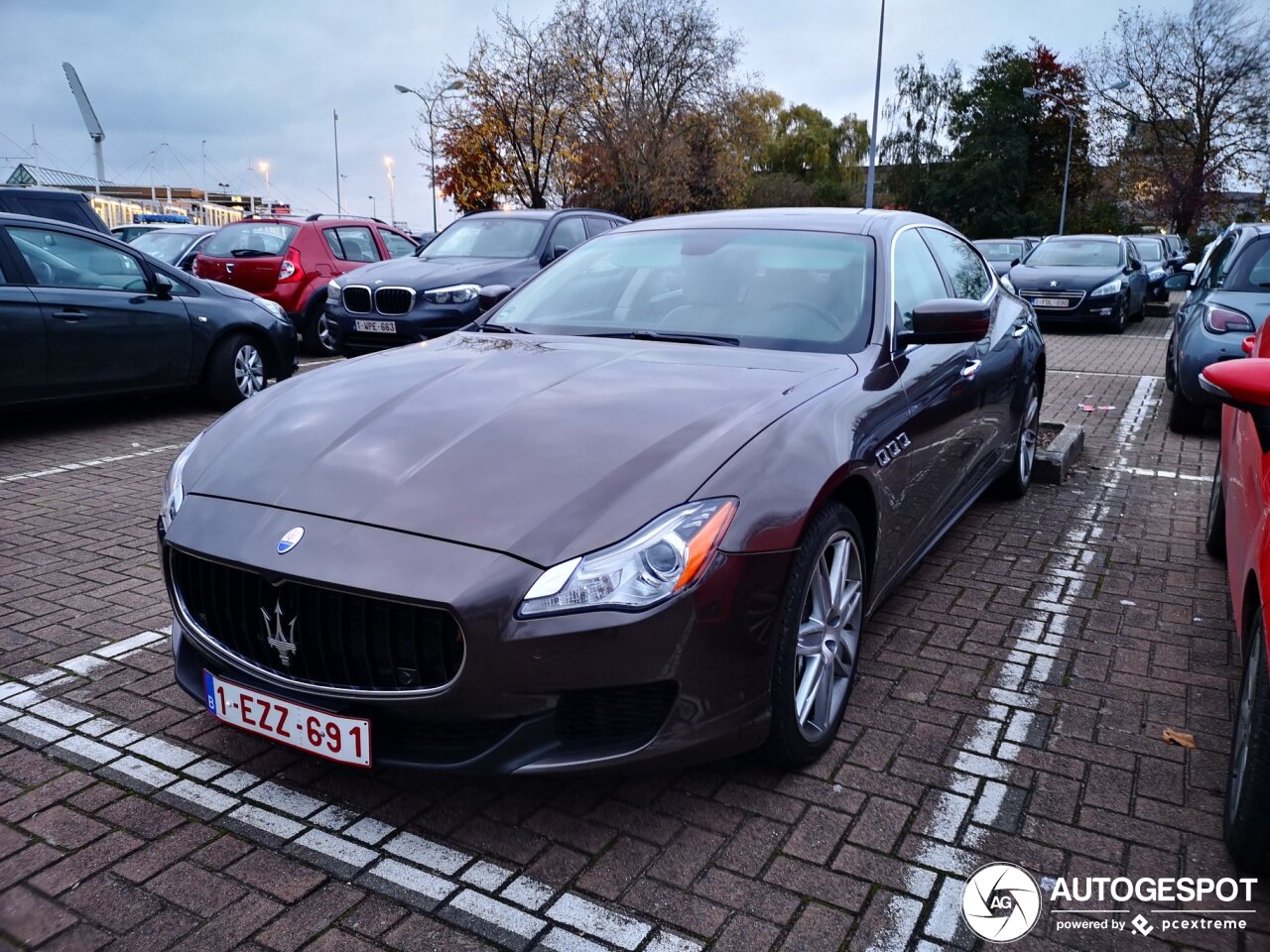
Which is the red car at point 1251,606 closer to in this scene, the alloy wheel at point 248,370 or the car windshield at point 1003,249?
the alloy wheel at point 248,370

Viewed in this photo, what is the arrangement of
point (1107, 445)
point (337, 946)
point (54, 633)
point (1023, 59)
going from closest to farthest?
point (337, 946)
point (54, 633)
point (1107, 445)
point (1023, 59)

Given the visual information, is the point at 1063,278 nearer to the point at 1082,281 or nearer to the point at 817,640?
the point at 1082,281

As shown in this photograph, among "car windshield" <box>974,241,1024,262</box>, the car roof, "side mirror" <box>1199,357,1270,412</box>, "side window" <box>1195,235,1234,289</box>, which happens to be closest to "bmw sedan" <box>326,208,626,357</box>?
the car roof

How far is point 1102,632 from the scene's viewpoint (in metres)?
4.09

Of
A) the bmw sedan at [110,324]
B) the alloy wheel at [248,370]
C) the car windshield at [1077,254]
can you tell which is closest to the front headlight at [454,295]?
the bmw sedan at [110,324]

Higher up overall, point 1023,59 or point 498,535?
point 1023,59

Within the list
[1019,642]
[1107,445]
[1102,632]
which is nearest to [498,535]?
[1019,642]

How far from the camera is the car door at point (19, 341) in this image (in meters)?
7.12


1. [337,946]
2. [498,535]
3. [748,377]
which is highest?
[748,377]

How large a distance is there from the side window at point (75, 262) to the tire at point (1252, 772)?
772 cm

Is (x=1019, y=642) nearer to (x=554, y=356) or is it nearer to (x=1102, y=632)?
(x=1102, y=632)

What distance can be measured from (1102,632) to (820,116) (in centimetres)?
6807

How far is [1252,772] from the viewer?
7.80ft

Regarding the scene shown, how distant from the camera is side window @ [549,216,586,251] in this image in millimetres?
11352
